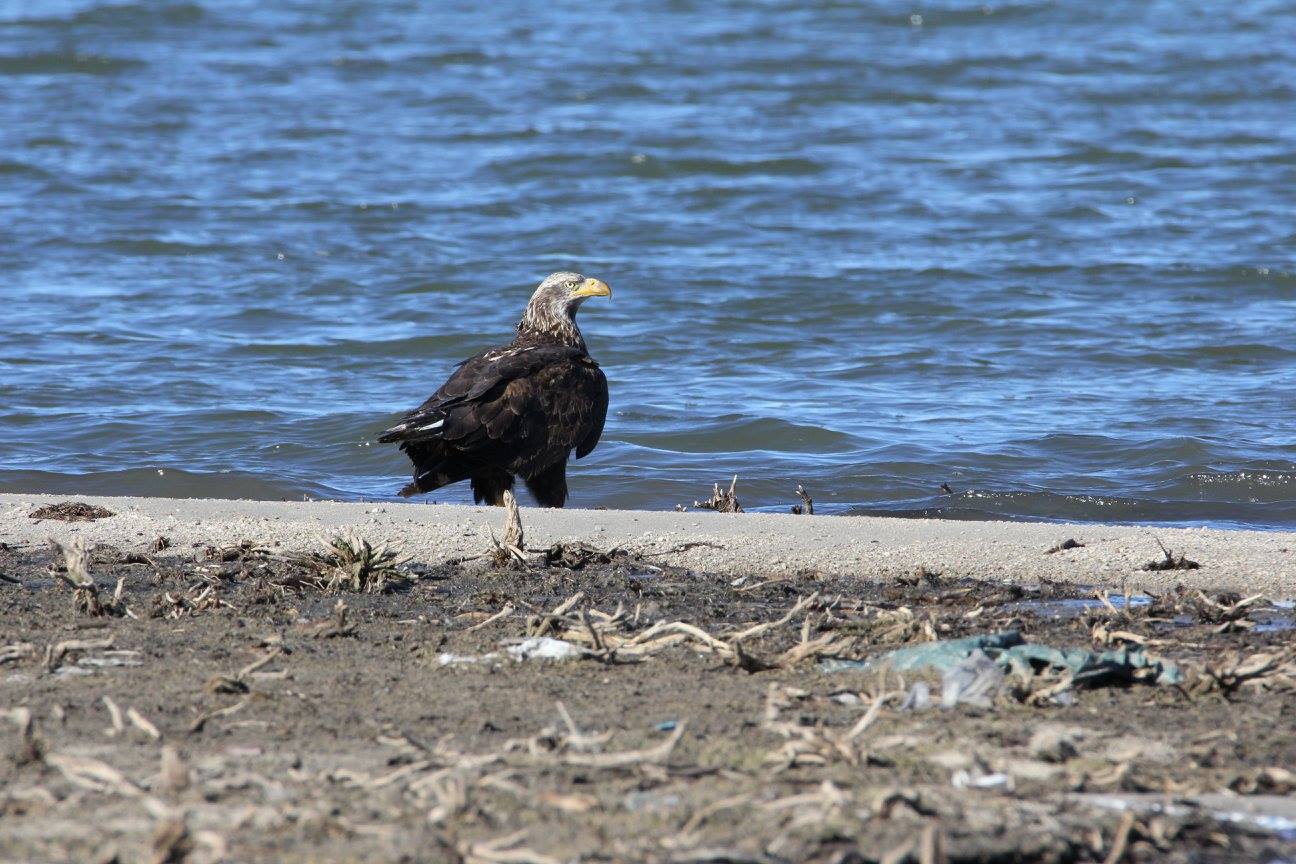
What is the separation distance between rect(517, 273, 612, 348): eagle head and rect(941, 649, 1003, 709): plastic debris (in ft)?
16.6

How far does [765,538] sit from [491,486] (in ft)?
6.27

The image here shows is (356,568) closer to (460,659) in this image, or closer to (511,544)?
(511,544)

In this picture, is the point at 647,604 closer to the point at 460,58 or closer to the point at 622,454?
the point at 622,454

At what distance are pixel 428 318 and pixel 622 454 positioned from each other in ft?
13.7

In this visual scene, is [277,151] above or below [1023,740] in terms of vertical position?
above

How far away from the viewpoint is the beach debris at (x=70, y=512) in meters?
6.75

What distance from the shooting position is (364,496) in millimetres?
8922

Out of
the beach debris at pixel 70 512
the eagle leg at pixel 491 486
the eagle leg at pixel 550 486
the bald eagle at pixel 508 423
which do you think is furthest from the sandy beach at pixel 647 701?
the eagle leg at pixel 550 486

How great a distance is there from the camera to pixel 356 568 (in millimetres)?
5352

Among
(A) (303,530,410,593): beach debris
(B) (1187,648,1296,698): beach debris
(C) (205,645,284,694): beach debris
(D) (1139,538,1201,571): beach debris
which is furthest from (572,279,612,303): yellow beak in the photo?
(B) (1187,648,1296,698): beach debris

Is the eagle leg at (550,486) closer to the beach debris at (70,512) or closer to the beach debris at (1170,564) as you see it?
the beach debris at (70,512)

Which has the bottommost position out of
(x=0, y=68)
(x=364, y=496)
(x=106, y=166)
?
(x=364, y=496)

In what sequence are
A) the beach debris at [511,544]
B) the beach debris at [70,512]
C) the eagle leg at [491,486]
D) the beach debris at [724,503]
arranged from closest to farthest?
1. the beach debris at [511,544]
2. the beach debris at [70,512]
3. the beach debris at [724,503]
4. the eagle leg at [491,486]

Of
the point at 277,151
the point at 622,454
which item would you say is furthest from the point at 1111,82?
the point at 622,454
